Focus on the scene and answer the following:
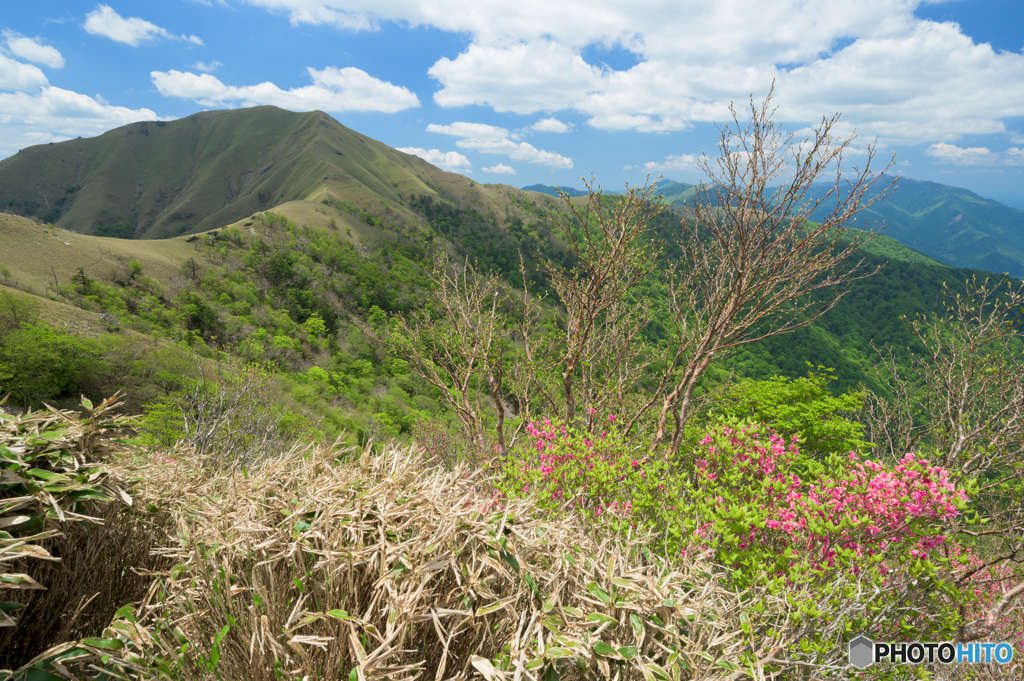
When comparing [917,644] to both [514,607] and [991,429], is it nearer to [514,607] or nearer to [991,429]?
[514,607]

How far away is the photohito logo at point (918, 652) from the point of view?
3550 mm

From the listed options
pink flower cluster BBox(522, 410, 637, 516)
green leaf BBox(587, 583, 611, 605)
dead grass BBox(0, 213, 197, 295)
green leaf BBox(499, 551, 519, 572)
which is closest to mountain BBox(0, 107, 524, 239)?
dead grass BBox(0, 213, 197, 295)

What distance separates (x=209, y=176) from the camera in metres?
129

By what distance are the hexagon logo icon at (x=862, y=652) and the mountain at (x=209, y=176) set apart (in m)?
95.3

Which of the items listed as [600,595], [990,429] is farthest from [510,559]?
[990,429]

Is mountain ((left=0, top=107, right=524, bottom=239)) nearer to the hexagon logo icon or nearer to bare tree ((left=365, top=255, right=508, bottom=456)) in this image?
bare tree ((left=365, top=255, right=508, bottom=456))

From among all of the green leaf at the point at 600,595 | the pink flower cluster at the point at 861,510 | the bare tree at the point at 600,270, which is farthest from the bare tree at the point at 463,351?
the green leaf at the point at 600,595

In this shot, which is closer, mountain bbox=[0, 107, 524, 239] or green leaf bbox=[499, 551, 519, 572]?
green leaf bbox=[499, 551, 519, 572]

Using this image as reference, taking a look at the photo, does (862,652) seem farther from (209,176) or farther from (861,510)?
(209,176)

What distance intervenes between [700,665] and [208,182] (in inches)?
6285

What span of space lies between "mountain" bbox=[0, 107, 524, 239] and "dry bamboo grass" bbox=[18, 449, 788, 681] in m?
95.2

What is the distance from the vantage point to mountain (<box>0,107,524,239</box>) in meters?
107

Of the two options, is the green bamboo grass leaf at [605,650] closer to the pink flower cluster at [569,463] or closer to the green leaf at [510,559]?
the green leaf at [510,559]

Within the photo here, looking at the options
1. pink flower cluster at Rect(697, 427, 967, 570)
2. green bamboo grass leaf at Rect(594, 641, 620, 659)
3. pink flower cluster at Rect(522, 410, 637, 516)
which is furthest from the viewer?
pink flower cluster at Rect(522, 410, 637, 516)
